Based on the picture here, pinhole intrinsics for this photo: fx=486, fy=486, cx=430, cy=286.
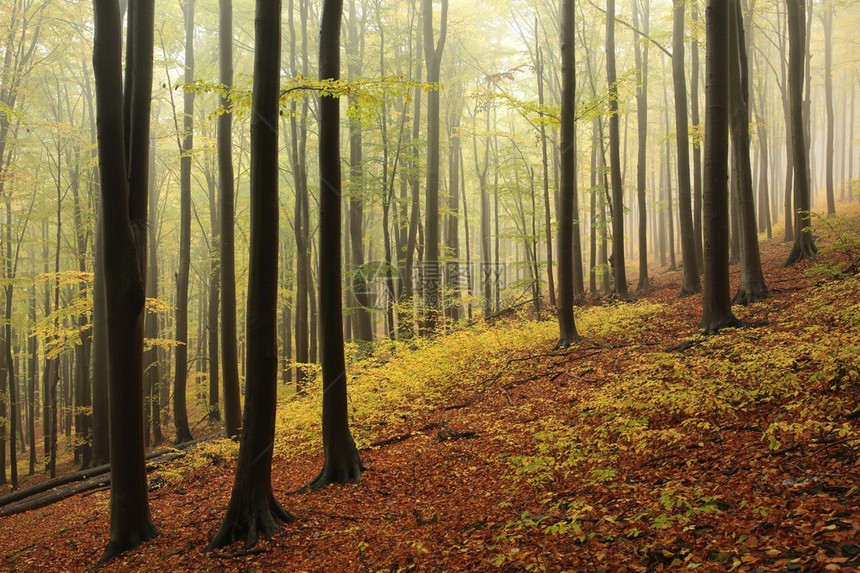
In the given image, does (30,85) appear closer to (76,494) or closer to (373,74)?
(373,74)

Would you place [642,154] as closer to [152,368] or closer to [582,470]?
[582,470]

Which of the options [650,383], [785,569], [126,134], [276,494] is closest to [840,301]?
[650,383]

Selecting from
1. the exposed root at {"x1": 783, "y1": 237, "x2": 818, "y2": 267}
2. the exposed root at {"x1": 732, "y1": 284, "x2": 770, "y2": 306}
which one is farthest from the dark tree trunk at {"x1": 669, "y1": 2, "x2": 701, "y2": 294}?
the exposed root at {"x1": 732, "y1": 284, "x2": 770, "y2": 306}

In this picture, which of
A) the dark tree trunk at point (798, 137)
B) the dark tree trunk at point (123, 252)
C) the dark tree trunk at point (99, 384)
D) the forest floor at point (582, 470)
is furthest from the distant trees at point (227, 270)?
the dark tree trunk at point (798, 137)

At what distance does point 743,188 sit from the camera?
35.2 feet

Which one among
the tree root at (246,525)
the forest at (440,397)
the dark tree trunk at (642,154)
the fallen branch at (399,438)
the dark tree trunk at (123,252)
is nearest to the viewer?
the forest at (440,397)

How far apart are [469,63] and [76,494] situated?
72.3 ft

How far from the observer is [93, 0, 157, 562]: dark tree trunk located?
5.71 m

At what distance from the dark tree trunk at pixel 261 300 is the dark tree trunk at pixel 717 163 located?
6.87 metres

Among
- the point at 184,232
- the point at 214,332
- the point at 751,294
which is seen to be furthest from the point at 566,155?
the point at 214,332

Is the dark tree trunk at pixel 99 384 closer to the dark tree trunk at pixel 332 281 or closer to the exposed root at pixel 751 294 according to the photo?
the dark tree trunk at pixel 332 281

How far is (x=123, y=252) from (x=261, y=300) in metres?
1.83

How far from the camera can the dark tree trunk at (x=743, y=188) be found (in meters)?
10.2

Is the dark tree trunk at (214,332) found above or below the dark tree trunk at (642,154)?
below
